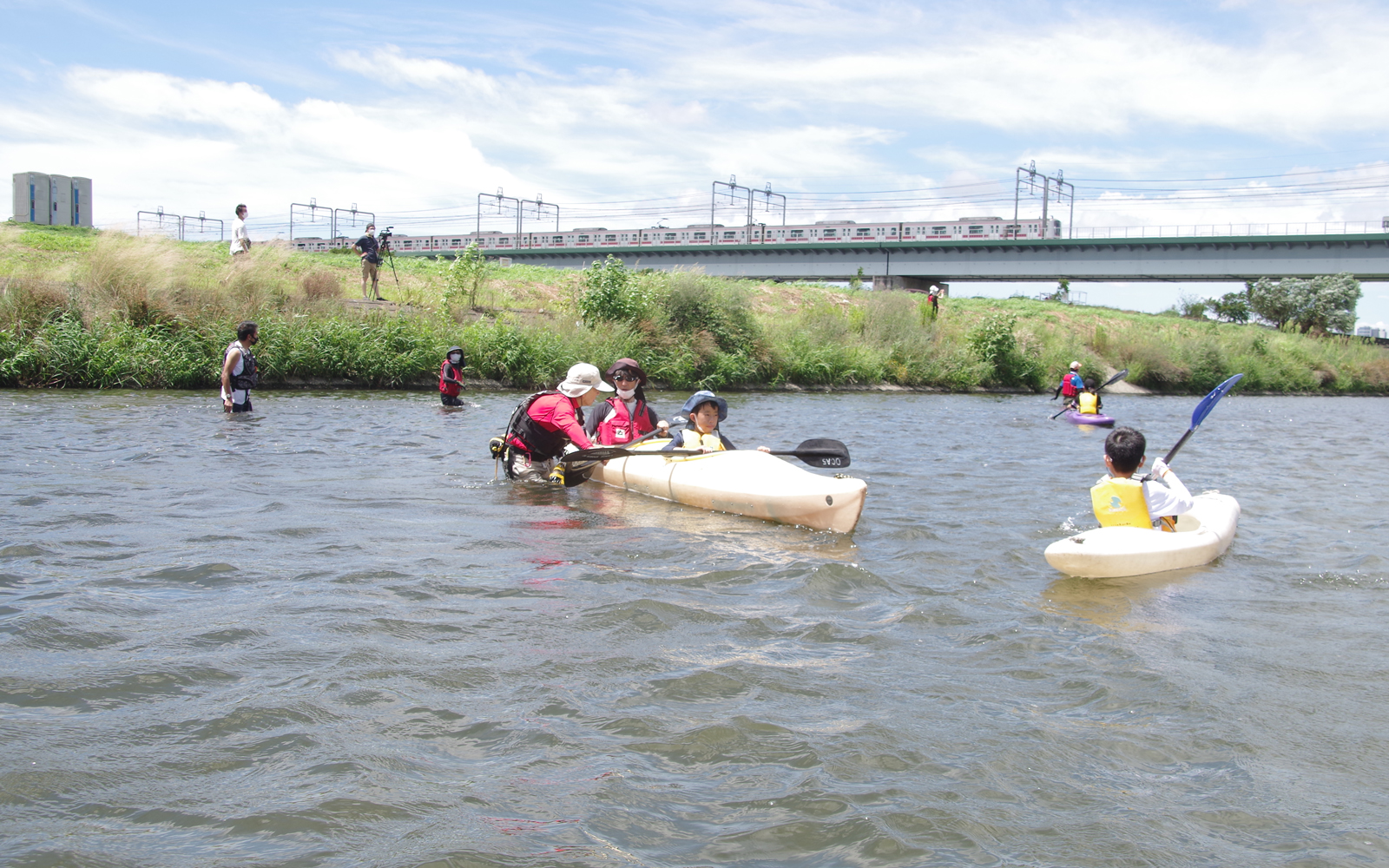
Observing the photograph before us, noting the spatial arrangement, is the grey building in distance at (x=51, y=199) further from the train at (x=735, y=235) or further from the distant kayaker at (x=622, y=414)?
the distant kayaker at (x=622, y=414)

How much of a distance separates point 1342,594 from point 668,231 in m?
58.5

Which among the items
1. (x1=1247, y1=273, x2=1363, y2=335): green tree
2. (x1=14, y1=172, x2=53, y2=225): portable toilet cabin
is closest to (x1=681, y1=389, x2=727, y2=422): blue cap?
(x1=14, y1=172, x2=53, y2=225): portable toilet cabin

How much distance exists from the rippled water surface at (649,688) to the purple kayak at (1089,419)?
9543mm

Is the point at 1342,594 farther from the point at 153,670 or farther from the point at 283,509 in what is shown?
the point at 283,509

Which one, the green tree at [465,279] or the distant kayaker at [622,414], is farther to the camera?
the green tree at [465,279]

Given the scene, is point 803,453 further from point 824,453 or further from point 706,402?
point 706,402

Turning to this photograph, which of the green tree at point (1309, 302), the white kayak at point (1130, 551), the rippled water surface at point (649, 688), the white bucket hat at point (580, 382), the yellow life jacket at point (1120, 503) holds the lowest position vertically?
the rippled water surface at point (649, 688)

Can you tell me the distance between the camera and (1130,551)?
5.60 metres

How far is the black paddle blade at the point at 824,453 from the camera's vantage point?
7711 mm

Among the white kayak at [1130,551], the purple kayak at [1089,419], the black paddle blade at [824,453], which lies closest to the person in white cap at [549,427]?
the black paddle blade at [824,453]

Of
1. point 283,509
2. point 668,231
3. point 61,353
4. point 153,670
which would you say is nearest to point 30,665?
point 153,670

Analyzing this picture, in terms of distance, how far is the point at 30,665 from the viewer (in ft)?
12.0

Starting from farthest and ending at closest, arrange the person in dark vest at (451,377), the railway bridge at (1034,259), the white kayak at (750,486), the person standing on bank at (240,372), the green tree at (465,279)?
the railway bridge at (1034,259), the green tree at (465,279), the person in dark vest at (451,377), the person standing on bank at (240,372), the white kayak at (750,486)

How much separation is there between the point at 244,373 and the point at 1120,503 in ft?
32.5
